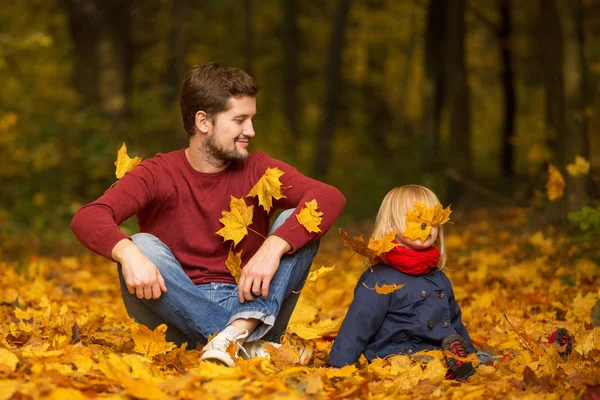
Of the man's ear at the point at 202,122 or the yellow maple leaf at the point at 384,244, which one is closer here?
the yellow maple leaf at the point at 384,244

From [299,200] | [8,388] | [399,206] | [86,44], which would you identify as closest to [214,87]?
[299,200]

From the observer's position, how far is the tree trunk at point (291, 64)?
755 inches

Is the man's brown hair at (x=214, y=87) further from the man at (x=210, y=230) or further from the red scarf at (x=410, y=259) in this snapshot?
the red scarf at (x=410, y=259)

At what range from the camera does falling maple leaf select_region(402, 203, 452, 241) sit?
10.9 feet

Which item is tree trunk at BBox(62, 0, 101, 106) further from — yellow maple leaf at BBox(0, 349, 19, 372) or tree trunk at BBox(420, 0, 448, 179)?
yellow maple leaf at BBox(0, 349, 19, 372)

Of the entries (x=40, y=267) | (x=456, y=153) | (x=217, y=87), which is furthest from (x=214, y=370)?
(x=456, y=153)

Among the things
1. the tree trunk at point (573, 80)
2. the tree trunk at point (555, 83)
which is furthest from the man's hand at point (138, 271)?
the tree trunk at point (555, 83)

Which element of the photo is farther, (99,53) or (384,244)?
(99,53)

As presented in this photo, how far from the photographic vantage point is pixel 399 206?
3.43 metres

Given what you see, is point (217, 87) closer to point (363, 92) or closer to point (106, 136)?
point (106, 136)

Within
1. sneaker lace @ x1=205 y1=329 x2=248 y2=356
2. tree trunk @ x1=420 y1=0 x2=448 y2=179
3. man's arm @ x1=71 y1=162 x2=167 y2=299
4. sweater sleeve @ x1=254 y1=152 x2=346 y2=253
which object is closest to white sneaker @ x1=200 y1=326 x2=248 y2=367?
sneaker lace @ x1=205 y1=329 x2=248 y2=356

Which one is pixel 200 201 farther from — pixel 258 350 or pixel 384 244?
pixel 384 244

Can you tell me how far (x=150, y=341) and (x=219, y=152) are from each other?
2.92ft

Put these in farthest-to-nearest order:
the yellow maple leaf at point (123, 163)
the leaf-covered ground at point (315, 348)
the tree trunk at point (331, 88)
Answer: the tree trunk at point (331, 88), the yellow maple leaf at point (123, 163), the leaf-covered ground at point (315, 348)
